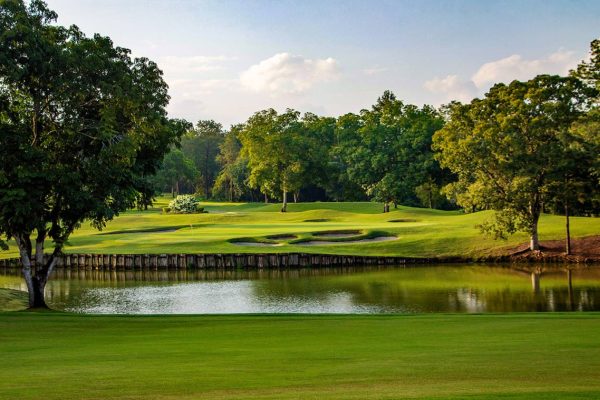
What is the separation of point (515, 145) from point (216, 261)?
24.9 metres

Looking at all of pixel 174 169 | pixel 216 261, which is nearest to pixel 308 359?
pixel 216 261

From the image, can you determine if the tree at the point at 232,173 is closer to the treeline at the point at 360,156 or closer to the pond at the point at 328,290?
the treeline at the point at 360,156

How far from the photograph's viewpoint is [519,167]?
51906mm

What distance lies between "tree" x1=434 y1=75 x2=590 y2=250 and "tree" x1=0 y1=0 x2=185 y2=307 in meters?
30.5

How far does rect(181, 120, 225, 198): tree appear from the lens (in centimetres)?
16025

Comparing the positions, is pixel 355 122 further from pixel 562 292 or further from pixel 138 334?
pixel 138 334

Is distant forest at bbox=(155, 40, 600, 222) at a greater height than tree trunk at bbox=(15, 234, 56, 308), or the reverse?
distant forest at bbox=(155, 40, 600, 222)

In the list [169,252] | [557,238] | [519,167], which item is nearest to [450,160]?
[519,167]

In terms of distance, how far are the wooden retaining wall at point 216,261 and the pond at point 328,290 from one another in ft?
4.45

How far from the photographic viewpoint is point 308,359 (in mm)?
13281

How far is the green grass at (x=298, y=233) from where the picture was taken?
55.1 meters

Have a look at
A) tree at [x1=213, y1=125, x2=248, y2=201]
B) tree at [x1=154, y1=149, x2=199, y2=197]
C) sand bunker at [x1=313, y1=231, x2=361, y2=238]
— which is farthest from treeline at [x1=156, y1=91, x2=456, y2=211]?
tree at [x1=154, y1=149, x2=199, y2=197]

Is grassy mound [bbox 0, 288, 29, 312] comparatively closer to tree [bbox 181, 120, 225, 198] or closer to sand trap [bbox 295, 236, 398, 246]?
sand trap [bbox 295, 236, 398, 246]

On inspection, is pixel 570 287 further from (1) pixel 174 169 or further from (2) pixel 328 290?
(1) pixel 174 169
